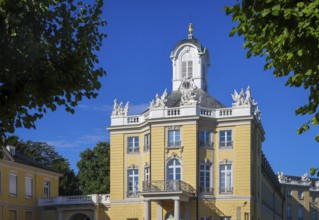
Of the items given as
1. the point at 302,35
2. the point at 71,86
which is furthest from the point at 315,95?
the point at 71,86

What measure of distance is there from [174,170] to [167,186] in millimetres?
1906

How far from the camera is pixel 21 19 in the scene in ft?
42.9

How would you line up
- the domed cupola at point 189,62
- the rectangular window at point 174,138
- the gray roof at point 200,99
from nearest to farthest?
the rectangular window at point 174,138 < the gray roof at point 200,99 < the domed cupola at point 189,62

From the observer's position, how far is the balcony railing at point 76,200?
52025 millimetres

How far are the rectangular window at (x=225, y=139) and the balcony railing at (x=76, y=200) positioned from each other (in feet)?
35.4

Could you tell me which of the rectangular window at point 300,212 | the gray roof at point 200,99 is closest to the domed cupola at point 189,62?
the gray roof at point 200,99

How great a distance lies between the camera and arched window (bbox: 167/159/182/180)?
47.8m

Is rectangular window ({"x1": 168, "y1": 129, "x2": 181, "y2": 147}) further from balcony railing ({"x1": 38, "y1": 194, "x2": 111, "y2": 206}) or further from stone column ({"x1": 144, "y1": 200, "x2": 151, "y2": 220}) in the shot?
balcony railing ({"x1": 38, "y1": 194, "x2": 111, "y2": 206})

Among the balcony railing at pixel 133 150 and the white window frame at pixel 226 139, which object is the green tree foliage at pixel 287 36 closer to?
the white window frame at pixel 226 139

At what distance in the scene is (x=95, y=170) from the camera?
69.6m

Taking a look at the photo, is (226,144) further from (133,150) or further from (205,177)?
(133,150)

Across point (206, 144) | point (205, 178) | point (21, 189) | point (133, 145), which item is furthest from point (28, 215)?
point (206, 144)

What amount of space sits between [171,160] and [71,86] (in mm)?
34663

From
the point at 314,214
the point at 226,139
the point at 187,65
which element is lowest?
the point at 314,214
